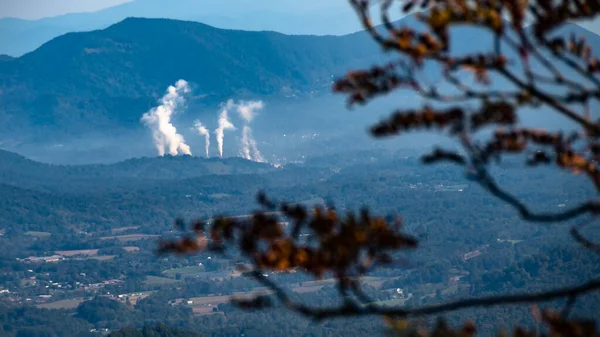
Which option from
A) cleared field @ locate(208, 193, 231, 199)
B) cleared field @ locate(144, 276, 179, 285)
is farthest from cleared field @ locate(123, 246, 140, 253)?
cleared field @ locate(208, 193, 231, 199)

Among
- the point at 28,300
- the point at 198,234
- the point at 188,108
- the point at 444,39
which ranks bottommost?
the point at 28,300

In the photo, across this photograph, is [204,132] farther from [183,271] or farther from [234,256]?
[234,256]

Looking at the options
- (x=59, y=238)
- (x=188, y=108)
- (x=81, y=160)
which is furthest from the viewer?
(x=188, y=108)

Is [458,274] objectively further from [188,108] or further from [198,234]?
[188,108]

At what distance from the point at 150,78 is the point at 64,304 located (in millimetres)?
132577

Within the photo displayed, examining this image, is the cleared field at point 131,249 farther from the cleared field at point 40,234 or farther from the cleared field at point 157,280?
the cleared field at point 40,234

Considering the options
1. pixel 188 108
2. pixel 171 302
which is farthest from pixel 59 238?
pixel 188 108

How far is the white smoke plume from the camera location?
14962 centimetres

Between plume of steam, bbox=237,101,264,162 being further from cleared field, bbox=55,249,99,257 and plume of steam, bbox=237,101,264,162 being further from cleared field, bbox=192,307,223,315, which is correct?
cleared field, bbox=192,307,223,315

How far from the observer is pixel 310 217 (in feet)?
20.1

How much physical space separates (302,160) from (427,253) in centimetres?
6691

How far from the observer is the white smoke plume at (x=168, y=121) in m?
150

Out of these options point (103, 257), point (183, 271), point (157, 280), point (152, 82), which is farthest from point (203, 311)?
point (152, 82)

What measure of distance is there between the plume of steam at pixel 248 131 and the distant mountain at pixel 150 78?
8403mm
